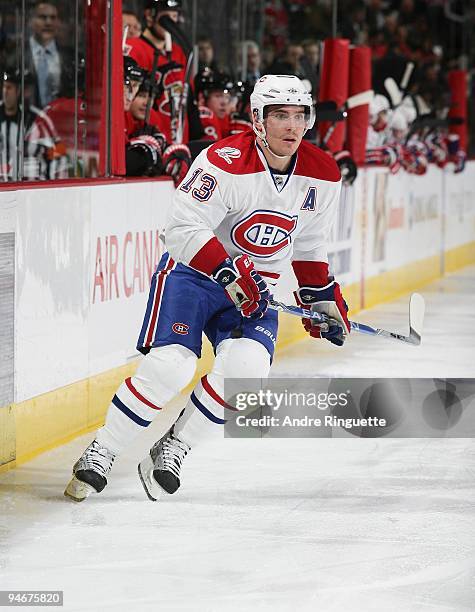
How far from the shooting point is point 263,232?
3.96m

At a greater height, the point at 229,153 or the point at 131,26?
the point at 131,26

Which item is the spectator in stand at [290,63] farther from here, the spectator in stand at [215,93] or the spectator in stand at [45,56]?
the spectator in stand at [45,56]

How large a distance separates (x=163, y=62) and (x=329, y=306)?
2.54m

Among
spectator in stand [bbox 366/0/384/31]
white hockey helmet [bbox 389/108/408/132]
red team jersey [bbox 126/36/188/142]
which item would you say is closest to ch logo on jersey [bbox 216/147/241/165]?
red team jersey [bbox 126/36/188/142]

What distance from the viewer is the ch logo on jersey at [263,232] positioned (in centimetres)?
395

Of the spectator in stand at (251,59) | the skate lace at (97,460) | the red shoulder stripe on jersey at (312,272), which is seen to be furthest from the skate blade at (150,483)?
the spectator in stand at (251,59)

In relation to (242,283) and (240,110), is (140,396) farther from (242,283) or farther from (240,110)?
(240,110)

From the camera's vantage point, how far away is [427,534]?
143 inches

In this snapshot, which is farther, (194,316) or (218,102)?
(218,102)

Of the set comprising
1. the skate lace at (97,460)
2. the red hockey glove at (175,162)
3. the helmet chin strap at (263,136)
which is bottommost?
the skate lace at (97,460)

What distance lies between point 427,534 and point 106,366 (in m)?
1.84

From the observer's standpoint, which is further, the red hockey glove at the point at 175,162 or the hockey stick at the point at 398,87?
the hockey stick at the point at 398,87

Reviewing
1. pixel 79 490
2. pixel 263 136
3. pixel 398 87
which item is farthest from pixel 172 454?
pixel 398 87

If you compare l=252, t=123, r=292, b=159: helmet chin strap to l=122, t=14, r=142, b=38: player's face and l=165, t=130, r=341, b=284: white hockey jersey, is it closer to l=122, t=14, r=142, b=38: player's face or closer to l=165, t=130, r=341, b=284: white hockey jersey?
l=165, t=130, r=341, b=284: white hockey jersey
